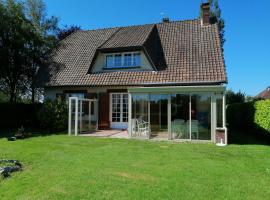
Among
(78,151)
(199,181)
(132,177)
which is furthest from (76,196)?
(78,151)

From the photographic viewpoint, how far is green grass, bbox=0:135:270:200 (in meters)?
7.34

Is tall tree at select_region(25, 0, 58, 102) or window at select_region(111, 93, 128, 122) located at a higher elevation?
tall tree at select_region(25, 0, 58, 102)

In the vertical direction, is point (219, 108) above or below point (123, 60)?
below

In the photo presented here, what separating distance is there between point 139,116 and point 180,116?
2640 millimetres

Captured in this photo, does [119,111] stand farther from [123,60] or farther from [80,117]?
[123,60]

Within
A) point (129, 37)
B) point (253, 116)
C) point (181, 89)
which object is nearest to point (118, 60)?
point (129, 37)

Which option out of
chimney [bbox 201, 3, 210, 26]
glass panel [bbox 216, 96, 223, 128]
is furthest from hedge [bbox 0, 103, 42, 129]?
chimney [bbox 201, 3, 210, 26]

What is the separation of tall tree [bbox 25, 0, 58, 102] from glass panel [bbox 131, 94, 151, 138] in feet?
31.5

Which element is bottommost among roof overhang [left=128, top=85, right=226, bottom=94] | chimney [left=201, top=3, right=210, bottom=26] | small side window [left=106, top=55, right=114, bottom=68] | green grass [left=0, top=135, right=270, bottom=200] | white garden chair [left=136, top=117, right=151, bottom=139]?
green grass [left=0, top=135, right=270, bottom=200]

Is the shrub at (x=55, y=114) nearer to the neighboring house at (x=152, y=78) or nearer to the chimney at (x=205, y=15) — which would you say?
the neighboring house at (x=152, y=78)

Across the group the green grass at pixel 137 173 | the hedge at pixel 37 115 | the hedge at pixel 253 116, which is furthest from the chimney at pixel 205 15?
the green grass at pixel 137 173

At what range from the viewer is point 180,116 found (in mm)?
17062

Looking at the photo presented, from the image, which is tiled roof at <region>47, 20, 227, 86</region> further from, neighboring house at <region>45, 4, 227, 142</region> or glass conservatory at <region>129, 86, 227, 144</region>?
glass conservatory at <region>129, 86, 227, 144</region>

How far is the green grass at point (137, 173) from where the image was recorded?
7.34m
